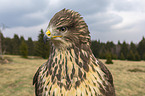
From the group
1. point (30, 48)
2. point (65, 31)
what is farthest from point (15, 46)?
point (65, 31)

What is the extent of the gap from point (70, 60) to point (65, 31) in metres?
0.53

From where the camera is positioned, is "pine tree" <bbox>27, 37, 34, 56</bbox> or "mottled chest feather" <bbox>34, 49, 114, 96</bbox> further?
"pine tree" <bbox>27, 37, 34, 56</bbox>

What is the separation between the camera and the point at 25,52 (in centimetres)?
3997

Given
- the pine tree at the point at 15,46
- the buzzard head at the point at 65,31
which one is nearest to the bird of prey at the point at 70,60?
the buzzard head at the point at 65,31

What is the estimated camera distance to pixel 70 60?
92.0 inches

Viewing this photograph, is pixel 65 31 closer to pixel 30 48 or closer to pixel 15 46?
pixel 30 48

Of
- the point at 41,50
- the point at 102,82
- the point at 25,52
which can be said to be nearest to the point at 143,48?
the point at 41,50

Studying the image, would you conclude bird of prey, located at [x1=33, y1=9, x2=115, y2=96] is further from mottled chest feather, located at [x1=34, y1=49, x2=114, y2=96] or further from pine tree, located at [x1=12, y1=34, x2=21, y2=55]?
pine tree, located at [x1=12, y1=34, x2=21, y2=55]

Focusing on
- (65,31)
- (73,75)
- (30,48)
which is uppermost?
(30,48)

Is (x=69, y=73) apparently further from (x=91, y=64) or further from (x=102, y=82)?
(x=102, y=82)

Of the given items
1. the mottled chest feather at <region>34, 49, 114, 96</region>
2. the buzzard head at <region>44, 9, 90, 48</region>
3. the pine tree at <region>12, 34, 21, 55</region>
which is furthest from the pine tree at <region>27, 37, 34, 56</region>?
the buzzard head at <region>44, 9, 90, 48</region>

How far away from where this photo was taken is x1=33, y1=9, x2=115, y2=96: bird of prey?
2322 mm

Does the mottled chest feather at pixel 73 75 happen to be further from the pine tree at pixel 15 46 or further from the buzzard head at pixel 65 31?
the pine tree at pixel 15 46

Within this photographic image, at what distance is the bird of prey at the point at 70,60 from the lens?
2.32m
